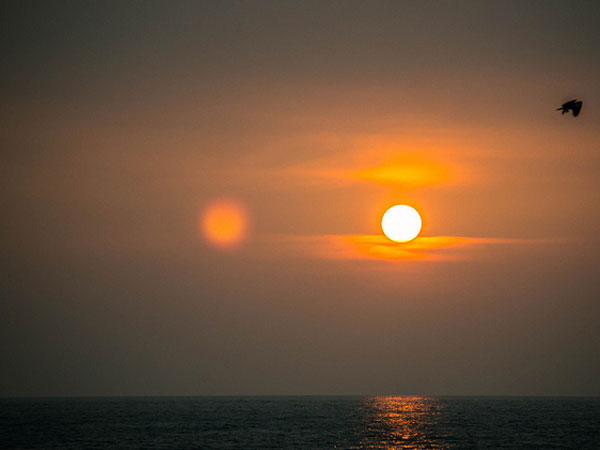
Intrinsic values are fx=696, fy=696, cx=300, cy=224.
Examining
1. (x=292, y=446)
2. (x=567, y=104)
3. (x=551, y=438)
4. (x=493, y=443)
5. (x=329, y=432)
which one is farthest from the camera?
(x=329, y=432)

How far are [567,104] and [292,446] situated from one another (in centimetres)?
6041

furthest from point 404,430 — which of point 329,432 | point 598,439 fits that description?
point 598,439

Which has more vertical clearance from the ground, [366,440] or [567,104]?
[567,104]

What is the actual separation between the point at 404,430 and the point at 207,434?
1337 inches

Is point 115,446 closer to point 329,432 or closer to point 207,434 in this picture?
point 207,434

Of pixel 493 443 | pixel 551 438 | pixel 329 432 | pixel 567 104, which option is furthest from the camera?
pixel 329 432

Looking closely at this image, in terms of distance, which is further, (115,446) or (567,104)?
(115,446)

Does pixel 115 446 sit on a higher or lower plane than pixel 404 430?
lower

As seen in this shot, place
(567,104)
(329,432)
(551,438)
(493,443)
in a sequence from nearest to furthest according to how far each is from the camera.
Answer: (567,104)
(493,443)
(551,438)
(329,432)

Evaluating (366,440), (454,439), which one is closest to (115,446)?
(366,440)

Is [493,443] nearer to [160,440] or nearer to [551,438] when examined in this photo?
[551,438]

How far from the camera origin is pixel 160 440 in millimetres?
99375

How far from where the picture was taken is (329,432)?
11425 cm

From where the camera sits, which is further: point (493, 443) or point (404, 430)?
point (404, 430)
